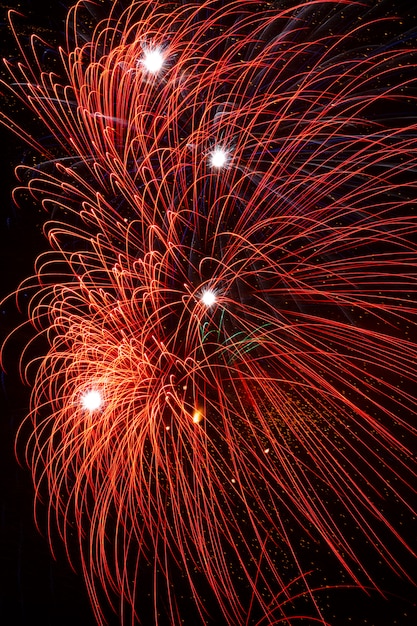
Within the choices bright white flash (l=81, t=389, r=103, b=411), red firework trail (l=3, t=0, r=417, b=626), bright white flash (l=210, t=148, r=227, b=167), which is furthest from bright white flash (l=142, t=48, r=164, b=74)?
bright white flash (l=81, t=389, r=103, b=411)

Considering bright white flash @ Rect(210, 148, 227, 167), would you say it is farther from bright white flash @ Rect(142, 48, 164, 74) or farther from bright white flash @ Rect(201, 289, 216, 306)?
bright white flash @ Rect(201, 289, 216, 306)

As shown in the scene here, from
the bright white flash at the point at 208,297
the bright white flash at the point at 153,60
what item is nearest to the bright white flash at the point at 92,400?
the bright white flash at the point at 208,297

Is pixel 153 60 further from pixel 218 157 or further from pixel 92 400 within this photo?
pixel 92 400

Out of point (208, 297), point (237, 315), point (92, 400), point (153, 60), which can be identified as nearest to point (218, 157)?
point (153, 60)

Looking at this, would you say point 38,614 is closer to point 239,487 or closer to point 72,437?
point 72,437

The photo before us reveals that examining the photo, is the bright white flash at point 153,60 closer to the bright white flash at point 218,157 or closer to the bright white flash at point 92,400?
the bright white flash at point 218,157

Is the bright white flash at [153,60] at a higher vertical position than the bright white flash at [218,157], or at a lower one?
higher
